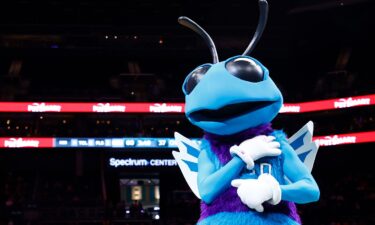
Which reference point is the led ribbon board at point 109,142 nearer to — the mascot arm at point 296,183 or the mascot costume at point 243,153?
the mascot costume at point 243,153

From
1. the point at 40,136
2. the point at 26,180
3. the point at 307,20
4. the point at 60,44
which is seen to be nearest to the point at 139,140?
the point at 40,136

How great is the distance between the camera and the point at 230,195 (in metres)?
3.66

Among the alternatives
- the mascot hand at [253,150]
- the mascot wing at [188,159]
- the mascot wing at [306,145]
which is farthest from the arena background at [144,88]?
the mascot hand at [253,150]

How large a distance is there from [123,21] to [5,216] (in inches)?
373

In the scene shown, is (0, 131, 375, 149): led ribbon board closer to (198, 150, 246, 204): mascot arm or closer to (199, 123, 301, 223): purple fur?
(199, 123, 301, 223): purple fur

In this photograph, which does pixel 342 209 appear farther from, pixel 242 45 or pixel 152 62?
pixel 152 62

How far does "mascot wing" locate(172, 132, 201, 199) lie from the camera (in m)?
4.24

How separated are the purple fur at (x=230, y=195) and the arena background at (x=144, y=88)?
13.1 meters

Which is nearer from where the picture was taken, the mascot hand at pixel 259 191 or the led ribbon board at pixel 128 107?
the mascot hand at pixel 259 191

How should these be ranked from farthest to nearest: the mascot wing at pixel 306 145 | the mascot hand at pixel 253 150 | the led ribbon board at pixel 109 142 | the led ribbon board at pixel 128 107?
the led ribbon board at pixel 128 107, the led ribbon board at pixel 109 142, the mascot wing at pixel 306 145, the mascot hand at pixel 253 150

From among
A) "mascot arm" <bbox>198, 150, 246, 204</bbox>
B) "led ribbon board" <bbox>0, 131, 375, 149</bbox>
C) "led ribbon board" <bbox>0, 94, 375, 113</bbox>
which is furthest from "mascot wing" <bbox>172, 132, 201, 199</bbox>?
"led ribbon board" <bbox>0, 94, 375, 113</bbox>

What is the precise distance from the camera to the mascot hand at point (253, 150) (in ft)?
11.5

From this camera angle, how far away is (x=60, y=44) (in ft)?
75.4

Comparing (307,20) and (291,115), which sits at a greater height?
(307,20)
